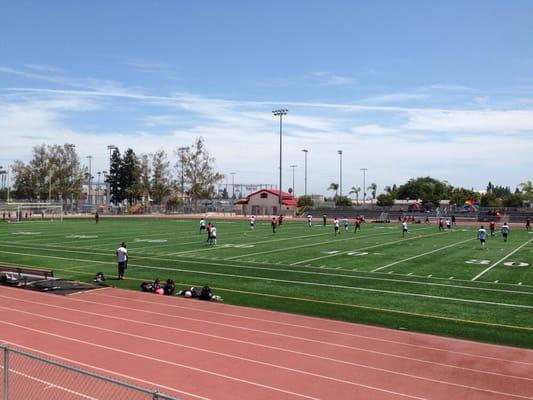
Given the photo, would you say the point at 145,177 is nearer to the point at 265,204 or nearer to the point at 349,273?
the point at 265,204

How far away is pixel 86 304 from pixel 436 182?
146m

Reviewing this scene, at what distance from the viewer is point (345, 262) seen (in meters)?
26.1

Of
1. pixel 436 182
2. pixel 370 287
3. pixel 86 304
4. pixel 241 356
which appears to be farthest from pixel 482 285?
pixel 436 182

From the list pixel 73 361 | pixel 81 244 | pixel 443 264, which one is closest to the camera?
pixel 73 361

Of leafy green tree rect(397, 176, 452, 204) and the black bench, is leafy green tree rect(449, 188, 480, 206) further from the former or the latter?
the black bench

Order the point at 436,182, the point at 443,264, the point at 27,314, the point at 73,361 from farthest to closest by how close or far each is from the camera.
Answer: the point at 436,182
the point at 443,264
the point at 27,314
the point at 73,361

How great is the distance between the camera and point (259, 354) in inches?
444

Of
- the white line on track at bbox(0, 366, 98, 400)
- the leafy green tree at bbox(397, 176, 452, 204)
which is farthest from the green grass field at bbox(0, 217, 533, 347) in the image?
the leafy green tree at bbox(397, 176, 452, 204)

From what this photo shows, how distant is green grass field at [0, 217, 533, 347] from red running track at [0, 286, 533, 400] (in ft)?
5.11

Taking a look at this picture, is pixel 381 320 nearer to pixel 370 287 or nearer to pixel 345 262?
pixel 370 287

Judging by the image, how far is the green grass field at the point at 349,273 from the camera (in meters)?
15.1

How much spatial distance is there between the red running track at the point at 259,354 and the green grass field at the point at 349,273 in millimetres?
1557

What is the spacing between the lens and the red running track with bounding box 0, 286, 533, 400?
933 cm

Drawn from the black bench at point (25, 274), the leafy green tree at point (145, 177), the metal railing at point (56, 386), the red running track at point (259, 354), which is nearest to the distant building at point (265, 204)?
the leafy green tree at point (145, 177)
